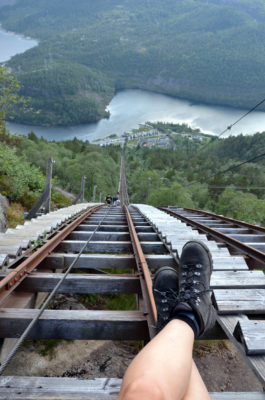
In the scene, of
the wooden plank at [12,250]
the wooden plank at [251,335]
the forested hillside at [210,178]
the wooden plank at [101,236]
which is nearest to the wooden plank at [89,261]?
the wooden plank at [12,250]

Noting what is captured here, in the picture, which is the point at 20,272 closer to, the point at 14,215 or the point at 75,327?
the point at 75,327

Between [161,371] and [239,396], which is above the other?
[161,371]

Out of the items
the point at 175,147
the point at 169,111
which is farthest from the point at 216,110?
the point at 175,147

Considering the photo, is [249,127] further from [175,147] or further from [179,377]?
[179,377]

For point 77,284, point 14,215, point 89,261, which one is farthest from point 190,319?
point 14,215

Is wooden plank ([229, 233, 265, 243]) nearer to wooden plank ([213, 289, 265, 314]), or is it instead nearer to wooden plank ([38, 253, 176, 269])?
wooden plank ([38, 253, 176, 269])

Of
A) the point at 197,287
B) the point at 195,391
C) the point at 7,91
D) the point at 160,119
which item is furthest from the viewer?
the point at 160,119
